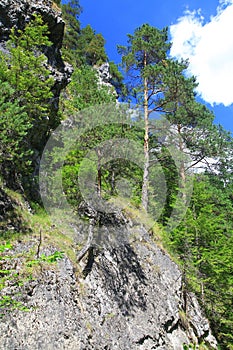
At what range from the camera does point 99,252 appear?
9.69 m

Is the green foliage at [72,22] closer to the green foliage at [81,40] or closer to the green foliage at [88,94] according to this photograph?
the green foliage at [81,40]

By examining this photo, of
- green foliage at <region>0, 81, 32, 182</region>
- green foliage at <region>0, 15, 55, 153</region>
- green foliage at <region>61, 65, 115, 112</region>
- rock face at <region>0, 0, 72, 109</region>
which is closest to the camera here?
green foliage at <region>0, 81, 32, 182</region>

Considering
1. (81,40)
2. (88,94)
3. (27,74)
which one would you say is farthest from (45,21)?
(81,40)

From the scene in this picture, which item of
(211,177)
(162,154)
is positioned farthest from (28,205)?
(211,177)

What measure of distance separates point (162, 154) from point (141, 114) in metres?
2.64

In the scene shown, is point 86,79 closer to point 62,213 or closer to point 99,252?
point 62,213

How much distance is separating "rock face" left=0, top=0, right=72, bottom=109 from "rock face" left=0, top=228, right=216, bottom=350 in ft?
28.0

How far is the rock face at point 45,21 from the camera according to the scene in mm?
12500

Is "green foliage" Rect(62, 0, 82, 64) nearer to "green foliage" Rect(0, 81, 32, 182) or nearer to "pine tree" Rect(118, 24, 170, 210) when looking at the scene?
"pine tree" Rect(118, 24, 170, 210)

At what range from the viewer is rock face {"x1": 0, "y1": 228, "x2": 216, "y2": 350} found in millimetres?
6270

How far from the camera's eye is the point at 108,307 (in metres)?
8.30

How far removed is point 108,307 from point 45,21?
13317mm

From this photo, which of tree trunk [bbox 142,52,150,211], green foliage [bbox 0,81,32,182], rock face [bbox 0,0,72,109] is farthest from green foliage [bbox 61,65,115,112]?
tree trunk [bbox 142,52,150,211]

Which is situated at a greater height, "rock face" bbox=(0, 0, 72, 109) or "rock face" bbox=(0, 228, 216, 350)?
"rock face" bbox=(0, 0, 72, 109)
